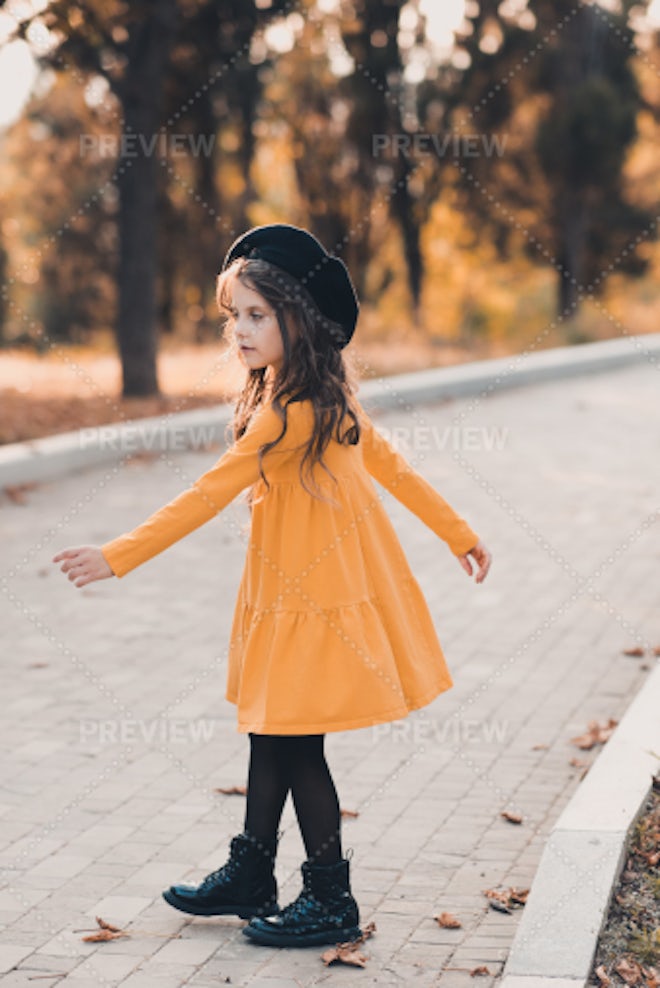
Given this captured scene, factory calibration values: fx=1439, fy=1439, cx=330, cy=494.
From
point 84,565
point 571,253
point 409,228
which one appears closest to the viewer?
point 84,565

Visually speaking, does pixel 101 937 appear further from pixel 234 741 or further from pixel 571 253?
pixel 571 253

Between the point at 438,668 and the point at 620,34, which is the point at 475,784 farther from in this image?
the point at 620,34

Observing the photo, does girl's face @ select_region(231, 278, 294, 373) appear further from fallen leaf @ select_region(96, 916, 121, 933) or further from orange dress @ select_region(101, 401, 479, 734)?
fallen leaf @ select_region(96, 916, 121, 933)

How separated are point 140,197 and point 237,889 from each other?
10.8 m

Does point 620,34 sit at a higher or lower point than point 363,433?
higher

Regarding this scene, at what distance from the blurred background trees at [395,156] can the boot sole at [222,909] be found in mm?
15492

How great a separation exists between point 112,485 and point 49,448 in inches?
24.0

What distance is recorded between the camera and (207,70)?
17.6m

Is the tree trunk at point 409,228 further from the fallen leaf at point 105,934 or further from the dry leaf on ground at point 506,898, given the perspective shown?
the fallen leaf at point 105,934

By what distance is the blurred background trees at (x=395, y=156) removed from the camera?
22.0 meters

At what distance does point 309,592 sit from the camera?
11.4ft

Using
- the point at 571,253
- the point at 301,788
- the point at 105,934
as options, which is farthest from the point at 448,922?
the point at 571,253

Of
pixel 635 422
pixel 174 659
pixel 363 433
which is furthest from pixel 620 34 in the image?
pixel 363 433

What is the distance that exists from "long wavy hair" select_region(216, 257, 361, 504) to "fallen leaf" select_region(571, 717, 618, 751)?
2.01 m
